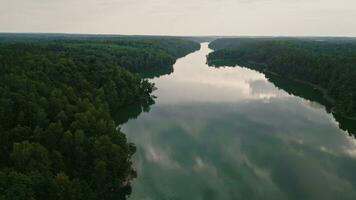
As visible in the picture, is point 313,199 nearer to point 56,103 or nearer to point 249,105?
point 56,103

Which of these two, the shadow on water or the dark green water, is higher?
the dark green water

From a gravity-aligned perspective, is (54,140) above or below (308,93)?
above

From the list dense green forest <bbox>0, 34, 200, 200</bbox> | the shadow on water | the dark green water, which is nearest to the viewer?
dense green forest <bbox>0, 34, 200, 200</bbox>

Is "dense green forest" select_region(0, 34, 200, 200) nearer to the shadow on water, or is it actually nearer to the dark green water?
the dark green water

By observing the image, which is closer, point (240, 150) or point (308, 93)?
point (240, 150)

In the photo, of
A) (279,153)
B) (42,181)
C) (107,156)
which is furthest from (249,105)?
(42,181)

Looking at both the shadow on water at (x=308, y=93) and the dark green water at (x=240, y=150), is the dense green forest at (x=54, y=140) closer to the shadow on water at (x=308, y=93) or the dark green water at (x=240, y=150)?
the dark green water at (x=240, y=150)

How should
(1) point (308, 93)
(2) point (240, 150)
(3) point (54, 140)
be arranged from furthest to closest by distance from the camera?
(1) point (308, 93)
(2) point (240, 150)
(3) point (54, 140)

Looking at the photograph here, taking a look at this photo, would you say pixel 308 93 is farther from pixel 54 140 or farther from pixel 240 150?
pixel 54 140

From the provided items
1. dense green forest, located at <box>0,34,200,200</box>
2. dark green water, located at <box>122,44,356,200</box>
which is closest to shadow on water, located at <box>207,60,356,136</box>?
dark green water, located at <box>122,44,356,200</box>

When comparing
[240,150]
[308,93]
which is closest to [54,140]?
[240,150]
